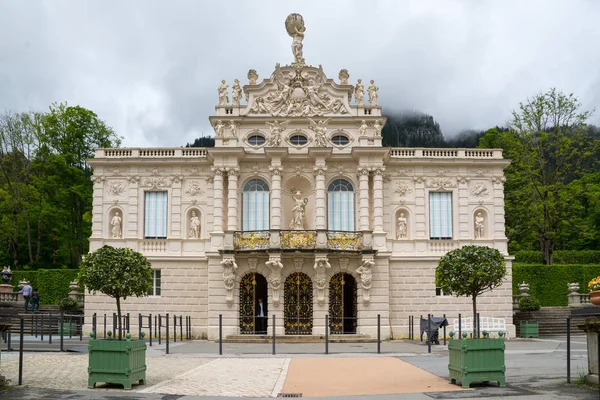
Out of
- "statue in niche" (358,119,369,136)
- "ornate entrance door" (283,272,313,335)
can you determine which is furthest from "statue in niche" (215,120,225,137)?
"ornate entrance door" (283,272,313,335)

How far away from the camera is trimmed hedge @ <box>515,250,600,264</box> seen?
171ft

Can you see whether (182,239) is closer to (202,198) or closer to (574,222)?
(202,198)

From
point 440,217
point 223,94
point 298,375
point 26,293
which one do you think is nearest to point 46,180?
point 26,293

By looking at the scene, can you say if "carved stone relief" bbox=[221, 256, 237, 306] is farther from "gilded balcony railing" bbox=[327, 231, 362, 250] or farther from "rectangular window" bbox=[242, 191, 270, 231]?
"gilded balcony railing" bbox=[327, 231, 362, 250]

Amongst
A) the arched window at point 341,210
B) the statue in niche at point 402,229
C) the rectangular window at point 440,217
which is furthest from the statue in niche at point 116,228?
the rectangular window at point 440,217

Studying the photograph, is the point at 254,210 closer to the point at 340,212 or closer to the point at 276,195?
the point at 276,195

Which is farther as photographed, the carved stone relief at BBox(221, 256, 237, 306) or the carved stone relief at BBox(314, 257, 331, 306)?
the carved stone relief at BBox(221, 256, 237, 306)

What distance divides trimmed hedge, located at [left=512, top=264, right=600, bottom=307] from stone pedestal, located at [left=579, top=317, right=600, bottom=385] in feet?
95.4

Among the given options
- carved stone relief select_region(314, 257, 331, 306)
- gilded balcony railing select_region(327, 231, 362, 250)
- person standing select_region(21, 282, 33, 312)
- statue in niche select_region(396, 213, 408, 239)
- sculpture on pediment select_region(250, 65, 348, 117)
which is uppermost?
sculpture on pediment select_region(250, 65, 348, 117)

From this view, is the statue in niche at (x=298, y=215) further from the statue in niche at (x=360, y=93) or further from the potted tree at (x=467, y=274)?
the potted tree at (x=467, y=274)

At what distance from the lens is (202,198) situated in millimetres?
38719

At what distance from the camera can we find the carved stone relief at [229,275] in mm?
36188

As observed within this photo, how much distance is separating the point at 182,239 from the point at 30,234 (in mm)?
22660

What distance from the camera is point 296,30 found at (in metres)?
40.5
